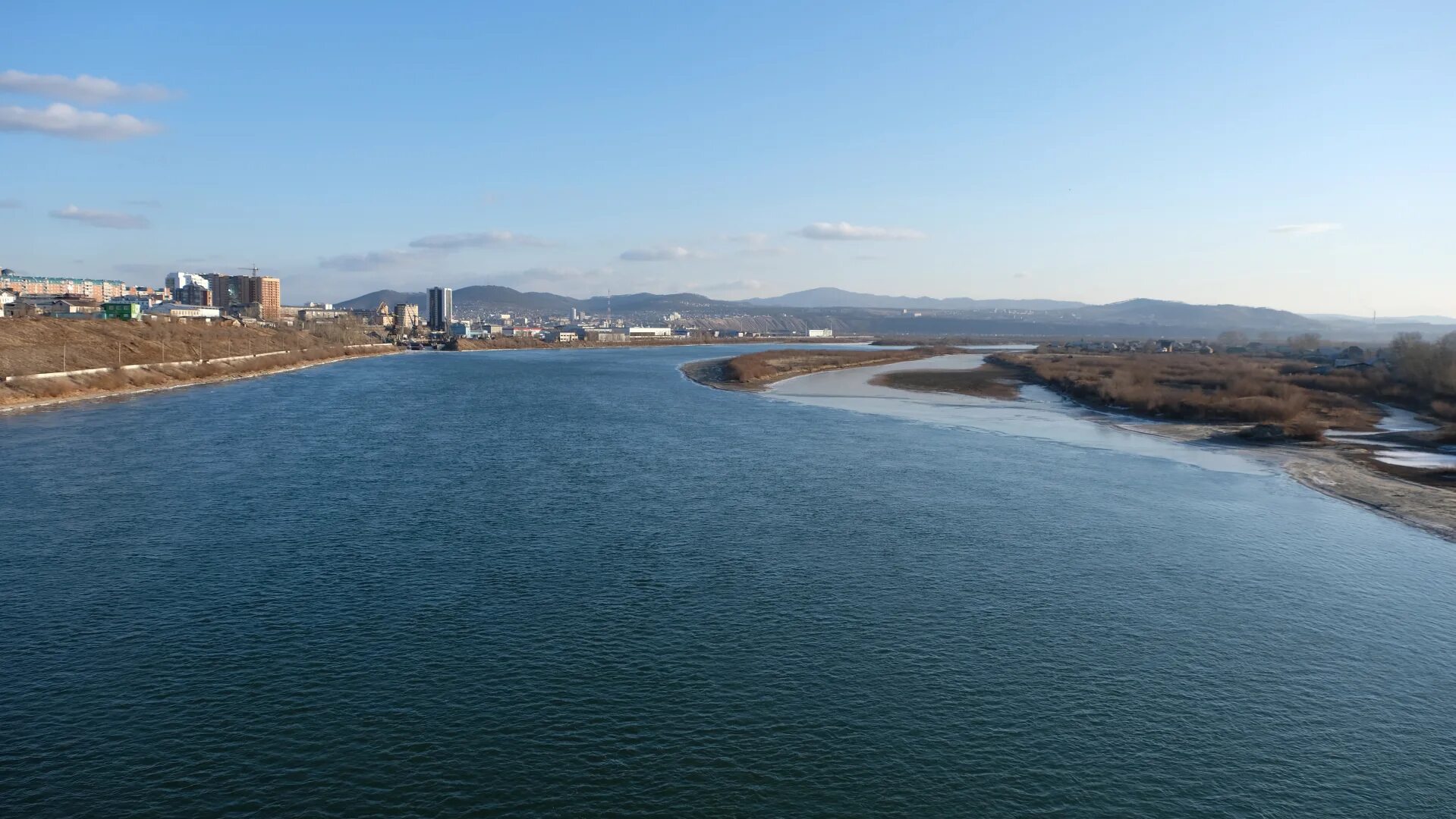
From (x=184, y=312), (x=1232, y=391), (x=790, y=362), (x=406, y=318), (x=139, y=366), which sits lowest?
(x=1232, y=391)

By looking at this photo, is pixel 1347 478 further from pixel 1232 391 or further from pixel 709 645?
pixel 709 645

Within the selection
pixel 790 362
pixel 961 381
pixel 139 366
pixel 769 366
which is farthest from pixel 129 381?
pixel 790 362

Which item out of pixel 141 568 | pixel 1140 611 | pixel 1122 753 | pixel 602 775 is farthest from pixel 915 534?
pixel 141 568

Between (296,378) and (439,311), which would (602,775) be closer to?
(296,378)

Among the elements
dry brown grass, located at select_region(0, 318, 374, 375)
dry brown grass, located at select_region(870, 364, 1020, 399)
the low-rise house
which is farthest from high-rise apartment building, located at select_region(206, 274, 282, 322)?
dry brown grass, located at select_region(870, 364, 1020, 399)

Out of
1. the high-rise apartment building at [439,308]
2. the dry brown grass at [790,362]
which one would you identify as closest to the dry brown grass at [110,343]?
the dry brown grass at [790,362]
